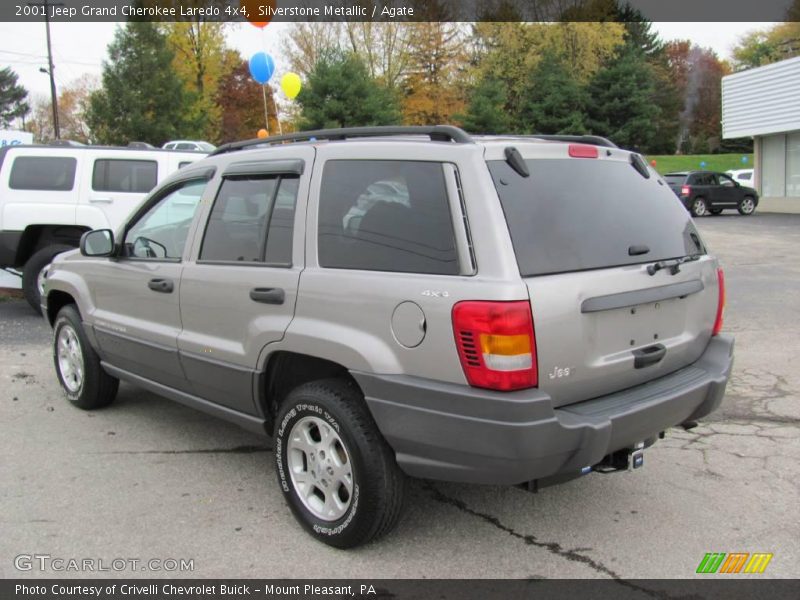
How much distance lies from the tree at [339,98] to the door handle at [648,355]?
2989cm

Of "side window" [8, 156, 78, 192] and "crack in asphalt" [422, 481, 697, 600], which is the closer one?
"crack in asphalt" [422, 481, 697, 600]

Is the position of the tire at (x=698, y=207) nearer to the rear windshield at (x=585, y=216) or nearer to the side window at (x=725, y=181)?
the side window at (x=725, y=181)

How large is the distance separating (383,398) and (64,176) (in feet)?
25.4

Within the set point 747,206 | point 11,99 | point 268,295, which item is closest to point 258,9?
point 268,295

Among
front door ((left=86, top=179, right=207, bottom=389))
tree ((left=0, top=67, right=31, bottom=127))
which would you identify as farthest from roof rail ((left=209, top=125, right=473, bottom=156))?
tree ((left=0, top=67, right=31, bottom=127))

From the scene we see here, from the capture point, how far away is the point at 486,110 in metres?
37.2

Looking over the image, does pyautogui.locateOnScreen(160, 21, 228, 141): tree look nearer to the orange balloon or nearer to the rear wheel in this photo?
the orange balloon

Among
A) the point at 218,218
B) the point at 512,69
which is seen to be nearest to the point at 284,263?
the point at 218,218

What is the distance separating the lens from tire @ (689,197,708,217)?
25.2 meters

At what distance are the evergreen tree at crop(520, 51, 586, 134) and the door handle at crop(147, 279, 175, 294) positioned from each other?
4163 centimetres

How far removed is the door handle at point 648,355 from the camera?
3.17 m

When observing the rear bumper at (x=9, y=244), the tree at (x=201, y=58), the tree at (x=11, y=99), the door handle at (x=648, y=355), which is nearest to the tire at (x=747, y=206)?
the rear bumper at (x=9, y=244)

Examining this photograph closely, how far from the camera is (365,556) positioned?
326 cm

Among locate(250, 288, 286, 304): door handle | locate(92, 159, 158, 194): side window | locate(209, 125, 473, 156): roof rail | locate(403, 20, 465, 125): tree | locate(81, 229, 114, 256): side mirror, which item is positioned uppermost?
locate(403, 20, 465, 125): tree
